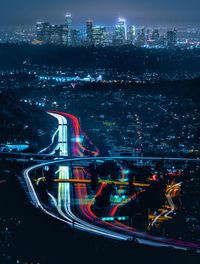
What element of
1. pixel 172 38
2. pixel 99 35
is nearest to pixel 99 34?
pixel 99 35

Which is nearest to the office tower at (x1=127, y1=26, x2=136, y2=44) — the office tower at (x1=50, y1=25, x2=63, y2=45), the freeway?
the office tower at (x1=50, y1=25, x2=63, y2=45)

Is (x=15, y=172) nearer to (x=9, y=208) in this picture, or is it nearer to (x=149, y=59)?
(x=9, y=208)

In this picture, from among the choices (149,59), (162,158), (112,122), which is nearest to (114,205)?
(162,158)

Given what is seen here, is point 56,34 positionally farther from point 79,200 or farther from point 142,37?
point 79,200

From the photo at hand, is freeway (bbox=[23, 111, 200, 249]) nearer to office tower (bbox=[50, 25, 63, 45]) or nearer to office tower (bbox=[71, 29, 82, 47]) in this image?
office tower (bbox=[50, 25, 63, 45])

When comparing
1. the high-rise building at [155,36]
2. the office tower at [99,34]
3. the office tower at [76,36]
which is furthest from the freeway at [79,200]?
the high-rise building at [155,36]

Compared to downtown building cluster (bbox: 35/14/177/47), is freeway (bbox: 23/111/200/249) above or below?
below

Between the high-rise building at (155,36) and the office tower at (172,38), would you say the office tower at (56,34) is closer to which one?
the high-rise building at (155,36)
